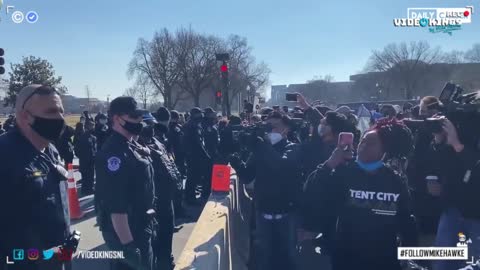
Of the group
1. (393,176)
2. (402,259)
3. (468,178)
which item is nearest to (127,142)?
(393,176)

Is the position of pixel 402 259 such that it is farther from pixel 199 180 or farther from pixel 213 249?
pixel 199 180

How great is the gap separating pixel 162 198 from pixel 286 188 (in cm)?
151

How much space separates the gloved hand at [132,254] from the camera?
3.43 meters

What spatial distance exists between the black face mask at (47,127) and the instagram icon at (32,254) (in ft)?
2.40

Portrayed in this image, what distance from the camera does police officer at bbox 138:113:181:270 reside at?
17.2ft

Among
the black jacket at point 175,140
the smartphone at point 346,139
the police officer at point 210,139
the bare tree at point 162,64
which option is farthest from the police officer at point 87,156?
the bare tree at point 162,64

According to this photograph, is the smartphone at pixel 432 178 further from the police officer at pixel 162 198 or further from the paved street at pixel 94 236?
the paved street at pixel 94 236

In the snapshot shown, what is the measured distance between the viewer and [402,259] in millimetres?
3324

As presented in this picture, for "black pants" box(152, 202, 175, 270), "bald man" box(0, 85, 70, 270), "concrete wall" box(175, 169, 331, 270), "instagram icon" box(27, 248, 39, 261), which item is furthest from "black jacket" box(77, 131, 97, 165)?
"instagram icon" box(27, 248, 39, 261)

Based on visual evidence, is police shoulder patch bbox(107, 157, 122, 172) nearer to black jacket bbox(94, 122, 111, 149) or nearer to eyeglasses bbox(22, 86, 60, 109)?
eyeglasses bbox(22, 86, 60, 109)

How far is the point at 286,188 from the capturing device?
190 inches

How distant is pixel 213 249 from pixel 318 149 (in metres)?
A: 2.06

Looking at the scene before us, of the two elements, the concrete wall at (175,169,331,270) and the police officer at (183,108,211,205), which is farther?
the police officer at (183,108,211,205)

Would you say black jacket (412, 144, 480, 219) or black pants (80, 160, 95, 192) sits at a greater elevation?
black jacket (412, 144, 480, 219)
